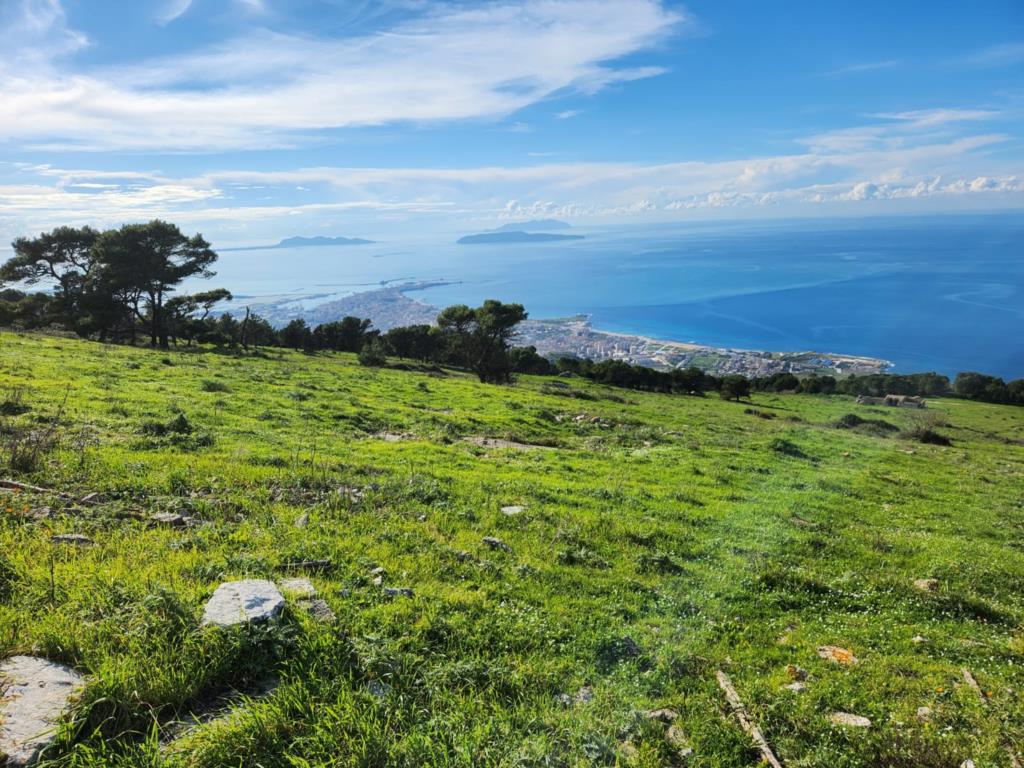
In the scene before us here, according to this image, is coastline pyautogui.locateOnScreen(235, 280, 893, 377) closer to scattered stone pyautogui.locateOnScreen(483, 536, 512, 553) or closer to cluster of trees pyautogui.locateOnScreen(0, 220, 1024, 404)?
cluster of trees pyautogui.locateOnScreen(0, 220, 1024, 404)

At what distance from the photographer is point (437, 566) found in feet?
22.0

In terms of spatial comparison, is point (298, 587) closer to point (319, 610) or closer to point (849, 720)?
point (319, 610)

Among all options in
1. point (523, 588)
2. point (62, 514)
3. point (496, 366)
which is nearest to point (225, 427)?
A: point (62, 514)

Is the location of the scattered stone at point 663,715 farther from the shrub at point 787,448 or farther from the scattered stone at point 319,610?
the shrub at point 787,448

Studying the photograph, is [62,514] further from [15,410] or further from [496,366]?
[496,366]

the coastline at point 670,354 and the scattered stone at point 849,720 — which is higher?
the scattered stone at point 849,720

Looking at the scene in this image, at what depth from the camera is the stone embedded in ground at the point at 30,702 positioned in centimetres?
294

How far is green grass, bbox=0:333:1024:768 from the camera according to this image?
3736 mm

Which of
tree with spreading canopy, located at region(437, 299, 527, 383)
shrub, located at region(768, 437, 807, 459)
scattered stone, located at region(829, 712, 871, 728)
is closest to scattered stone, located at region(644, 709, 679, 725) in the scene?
scattered stone, located at region(829, 712, 871, 728)

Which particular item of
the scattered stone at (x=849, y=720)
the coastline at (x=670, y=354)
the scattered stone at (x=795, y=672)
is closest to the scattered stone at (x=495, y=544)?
the scattered stone at (x=795, y=672)

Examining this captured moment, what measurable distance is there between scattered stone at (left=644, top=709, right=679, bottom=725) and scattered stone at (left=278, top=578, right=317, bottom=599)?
11.5 feet

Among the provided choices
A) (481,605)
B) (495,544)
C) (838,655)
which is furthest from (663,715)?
(495,544)

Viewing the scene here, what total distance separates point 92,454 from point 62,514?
309 centimetres

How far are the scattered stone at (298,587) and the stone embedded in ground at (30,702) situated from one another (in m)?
1.77
